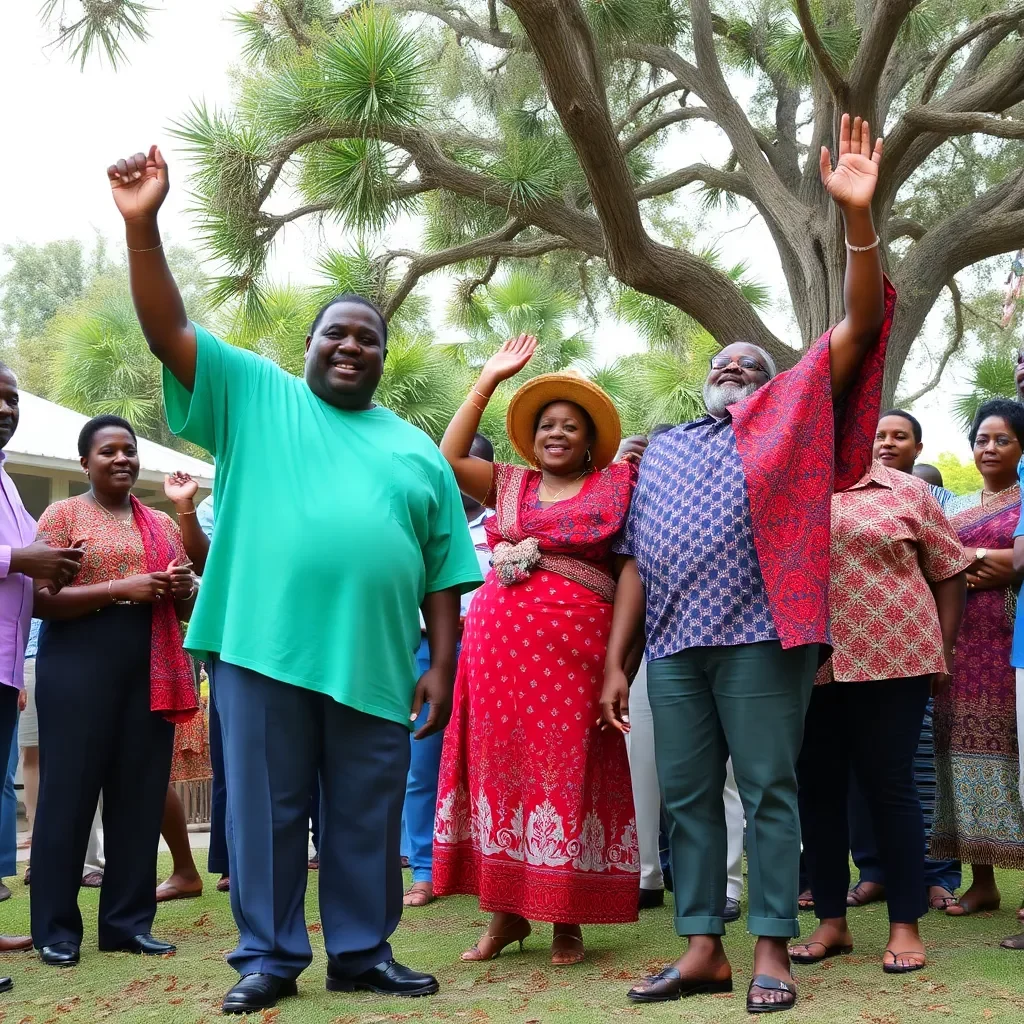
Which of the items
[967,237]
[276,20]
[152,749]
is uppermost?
[276,20]

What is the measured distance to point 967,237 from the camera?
10242 mm

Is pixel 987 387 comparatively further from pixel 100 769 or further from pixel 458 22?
pixel 100 769

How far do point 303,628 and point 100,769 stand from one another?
1.30 m

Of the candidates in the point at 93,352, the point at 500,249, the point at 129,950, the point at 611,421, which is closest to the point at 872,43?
the point at 500,249

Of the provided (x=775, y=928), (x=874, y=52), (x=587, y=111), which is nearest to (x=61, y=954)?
(x=775, y=928)

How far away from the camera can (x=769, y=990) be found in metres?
3.23

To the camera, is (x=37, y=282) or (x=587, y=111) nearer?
(x=587, y=111)

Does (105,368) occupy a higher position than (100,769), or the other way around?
(105,368)

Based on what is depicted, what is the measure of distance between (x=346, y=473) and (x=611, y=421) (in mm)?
1068

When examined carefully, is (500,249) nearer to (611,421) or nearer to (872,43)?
(872,43)

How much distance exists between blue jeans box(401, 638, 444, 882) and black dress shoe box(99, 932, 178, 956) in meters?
1.45

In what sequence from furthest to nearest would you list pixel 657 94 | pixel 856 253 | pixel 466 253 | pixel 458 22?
pixel 458 22 → pixel 657 94 → pixel 466 253 → pixel 856 253

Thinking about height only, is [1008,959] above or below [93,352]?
below

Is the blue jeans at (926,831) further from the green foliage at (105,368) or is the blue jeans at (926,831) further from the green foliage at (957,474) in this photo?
the green foliage at (957,474)
